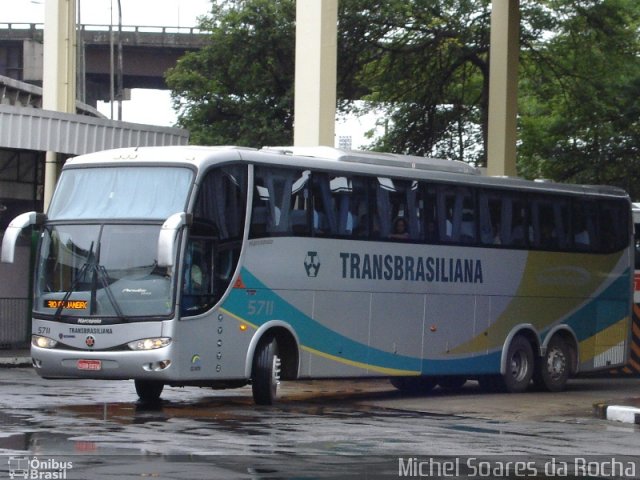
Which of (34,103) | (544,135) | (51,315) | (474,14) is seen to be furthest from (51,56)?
(34,103)

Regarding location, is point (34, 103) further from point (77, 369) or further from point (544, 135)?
point (77, 369)

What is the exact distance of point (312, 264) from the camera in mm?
19422

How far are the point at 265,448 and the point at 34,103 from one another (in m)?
46.7

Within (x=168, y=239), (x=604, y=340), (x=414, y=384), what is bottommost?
(x=414, y=384)

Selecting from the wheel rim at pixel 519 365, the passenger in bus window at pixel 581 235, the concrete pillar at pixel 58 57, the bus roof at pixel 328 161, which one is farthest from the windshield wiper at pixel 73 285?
the concrete pillar at pixel 58 57

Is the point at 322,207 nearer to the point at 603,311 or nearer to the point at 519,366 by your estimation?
the point at 519,366

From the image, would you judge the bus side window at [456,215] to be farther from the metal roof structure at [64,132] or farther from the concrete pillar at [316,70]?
the metal roof structure at [64,132]

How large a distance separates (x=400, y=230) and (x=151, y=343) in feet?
17.2

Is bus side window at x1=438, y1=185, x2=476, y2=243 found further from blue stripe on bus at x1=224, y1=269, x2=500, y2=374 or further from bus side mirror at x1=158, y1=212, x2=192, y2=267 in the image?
bus side mirror at x1=158, y1=212, x2=192, y2=267

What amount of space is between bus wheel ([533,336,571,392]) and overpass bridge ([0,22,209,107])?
6880 cm

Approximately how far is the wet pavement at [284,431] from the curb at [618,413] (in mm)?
257

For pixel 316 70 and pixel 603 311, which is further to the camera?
pixel 603 311

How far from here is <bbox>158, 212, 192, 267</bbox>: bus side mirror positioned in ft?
52.9

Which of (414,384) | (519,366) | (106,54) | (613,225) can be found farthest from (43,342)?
(106,54)
